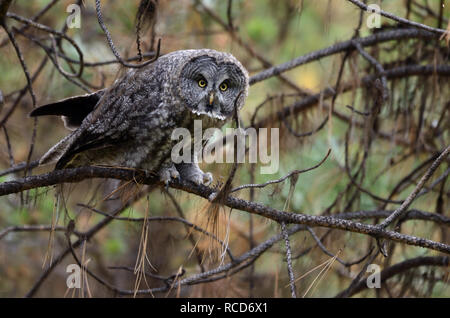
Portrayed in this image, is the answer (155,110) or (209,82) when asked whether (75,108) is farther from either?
(209,82)

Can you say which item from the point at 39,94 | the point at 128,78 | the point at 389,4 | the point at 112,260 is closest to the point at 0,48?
the point at 39,94

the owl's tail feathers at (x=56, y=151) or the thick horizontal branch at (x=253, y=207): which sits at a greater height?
the owl's tail feathers at (x=56, y=151)

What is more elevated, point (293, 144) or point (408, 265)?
point (293, 144)

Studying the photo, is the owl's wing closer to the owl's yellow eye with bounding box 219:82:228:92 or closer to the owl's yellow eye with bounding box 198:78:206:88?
the owl's yellow eye with bounding box 198:78:206:88

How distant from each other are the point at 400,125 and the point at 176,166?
6.55 feet

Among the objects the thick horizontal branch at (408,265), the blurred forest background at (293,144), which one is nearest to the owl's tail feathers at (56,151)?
the blurred forest background at (293,144)

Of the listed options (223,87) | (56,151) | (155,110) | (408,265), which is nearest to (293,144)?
(223,87)

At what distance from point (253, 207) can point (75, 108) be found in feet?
4.58

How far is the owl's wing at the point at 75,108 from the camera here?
3.44 metres

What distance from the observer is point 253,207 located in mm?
2785

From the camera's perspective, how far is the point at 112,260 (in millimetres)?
7086

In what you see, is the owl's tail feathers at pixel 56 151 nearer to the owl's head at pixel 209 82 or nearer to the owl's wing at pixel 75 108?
the owl's wing at pixel 75 108

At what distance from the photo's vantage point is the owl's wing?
3438 millimetres
